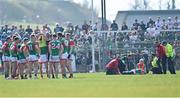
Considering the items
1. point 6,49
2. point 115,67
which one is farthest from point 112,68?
point 6,49

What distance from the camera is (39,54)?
108 ft

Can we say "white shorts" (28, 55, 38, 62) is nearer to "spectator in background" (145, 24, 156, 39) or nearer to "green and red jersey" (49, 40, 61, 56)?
"green and red jersey" (49, 40, 61, 56)

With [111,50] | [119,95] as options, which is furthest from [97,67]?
[119,95]

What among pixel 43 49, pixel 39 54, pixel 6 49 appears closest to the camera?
pixel 43 49

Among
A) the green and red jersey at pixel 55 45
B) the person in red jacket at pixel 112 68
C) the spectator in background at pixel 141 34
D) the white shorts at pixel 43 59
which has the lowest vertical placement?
the person in red jacket at pixel 112 68

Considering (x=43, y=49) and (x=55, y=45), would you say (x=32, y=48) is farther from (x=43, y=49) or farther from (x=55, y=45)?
(x=55, y=45)

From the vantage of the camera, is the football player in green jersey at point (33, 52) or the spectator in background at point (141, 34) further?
the spectator in background at point (141, 34)

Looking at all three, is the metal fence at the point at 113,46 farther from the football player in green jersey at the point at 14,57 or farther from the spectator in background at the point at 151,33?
the football player in green jersey at the point at 14,57

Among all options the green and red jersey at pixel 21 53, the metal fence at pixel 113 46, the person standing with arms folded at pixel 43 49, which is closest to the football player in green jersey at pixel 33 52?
the person standing with arms folded at pixel 43 49

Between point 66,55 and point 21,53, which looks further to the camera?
point 21,53

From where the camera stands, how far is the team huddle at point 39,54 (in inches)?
1268

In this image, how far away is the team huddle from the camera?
3222 centimetres

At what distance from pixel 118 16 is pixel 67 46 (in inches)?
1044

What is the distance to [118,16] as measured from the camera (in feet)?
192
